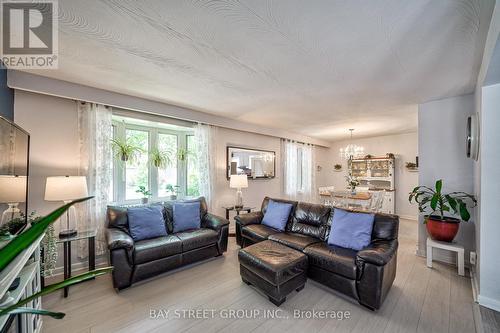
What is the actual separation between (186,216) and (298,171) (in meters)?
3.76

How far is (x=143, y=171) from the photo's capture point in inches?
141

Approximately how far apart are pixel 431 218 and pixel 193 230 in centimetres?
344

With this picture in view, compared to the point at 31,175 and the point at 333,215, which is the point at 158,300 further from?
the point at 333,215

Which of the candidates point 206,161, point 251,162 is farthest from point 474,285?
point 206,161

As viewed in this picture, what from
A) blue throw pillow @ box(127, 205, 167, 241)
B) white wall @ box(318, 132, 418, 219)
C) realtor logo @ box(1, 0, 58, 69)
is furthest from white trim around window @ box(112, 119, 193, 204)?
white wall @ box(318, 132, 418, 219)

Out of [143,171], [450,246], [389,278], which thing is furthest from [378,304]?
[143,171]

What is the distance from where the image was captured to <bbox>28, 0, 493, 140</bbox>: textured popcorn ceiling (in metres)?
1.44

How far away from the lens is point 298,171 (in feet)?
19.8

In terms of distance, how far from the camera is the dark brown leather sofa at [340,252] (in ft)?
6.51

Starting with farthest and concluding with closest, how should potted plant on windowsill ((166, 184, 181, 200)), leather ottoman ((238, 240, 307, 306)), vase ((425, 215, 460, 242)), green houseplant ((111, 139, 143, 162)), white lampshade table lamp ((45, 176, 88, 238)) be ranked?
potted plant on windowsill ((166, 184, 181, 200)) → green houseplant ((111, 139, 143, 162)) → vase ((425, 215, 460, 242)) → white lampshade table lamp ((45, 176, 88, 238)) → leather ottoman ((238, 240, 307, 306))

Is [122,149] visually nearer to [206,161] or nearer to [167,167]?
[167,167]

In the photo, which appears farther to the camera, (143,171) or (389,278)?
(143,171)

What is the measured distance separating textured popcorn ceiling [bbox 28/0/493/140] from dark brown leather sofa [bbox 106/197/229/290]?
186cm

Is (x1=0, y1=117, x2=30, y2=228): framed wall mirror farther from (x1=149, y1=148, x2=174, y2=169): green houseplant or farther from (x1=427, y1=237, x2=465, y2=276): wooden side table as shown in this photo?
(x1=427, y1=237, x2=465, y2=276): wooden side table
